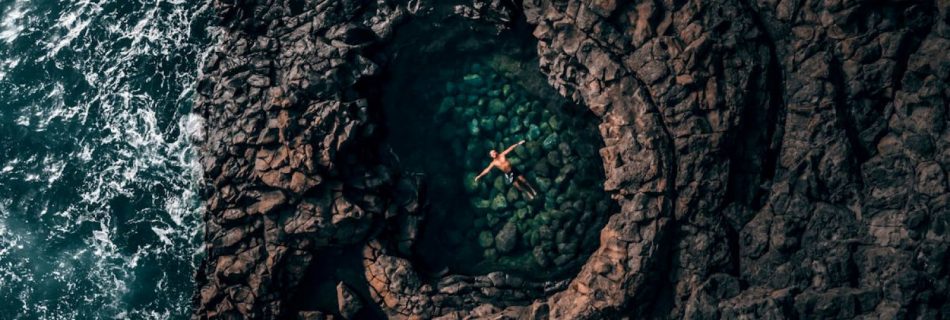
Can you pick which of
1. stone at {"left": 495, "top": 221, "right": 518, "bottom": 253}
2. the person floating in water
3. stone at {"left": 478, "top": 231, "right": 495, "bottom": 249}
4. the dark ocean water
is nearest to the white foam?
the dark ocean water

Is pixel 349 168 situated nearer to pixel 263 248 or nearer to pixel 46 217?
pixel 263 248

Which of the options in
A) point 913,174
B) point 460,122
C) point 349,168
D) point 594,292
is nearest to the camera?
point 913,174

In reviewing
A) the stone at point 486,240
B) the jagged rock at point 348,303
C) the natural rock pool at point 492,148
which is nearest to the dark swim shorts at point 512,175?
the natural rock pool at point 492,148

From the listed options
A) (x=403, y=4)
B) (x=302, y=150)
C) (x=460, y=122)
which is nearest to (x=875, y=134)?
(x=460, y=122)

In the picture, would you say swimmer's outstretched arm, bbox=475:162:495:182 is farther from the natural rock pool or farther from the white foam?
the white foam

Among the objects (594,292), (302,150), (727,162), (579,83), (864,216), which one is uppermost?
(579,83)

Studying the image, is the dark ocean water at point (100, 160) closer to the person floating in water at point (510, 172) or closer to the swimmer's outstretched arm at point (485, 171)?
the swimmer's outstretched arm at point (485, 171)
